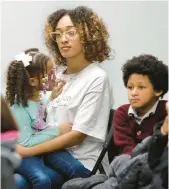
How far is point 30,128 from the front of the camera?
1.46 metres

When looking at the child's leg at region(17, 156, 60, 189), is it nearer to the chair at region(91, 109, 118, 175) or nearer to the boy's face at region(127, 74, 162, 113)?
the chair at region(91, 109, 118, 175)

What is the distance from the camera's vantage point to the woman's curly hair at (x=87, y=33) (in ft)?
4.82

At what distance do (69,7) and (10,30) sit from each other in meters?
0.23

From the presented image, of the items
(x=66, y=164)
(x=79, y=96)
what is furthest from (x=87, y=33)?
(x=66, y=164)

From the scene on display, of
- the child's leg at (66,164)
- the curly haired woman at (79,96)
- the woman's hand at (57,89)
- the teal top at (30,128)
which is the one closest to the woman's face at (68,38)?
the curly haired woman at (79,96)

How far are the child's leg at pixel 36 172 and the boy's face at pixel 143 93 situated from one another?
39cm

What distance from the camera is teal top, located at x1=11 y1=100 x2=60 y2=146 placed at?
145 cm

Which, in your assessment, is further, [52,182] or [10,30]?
[10,30]

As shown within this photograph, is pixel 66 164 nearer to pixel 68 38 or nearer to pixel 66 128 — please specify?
pixel 66 128

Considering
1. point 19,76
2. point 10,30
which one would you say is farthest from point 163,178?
point 10,30

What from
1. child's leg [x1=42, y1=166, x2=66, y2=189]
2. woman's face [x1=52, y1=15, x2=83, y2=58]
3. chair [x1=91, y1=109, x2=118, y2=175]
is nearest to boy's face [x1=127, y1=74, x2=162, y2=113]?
chair [x1=91, y1=109, x2=118, y2=175]

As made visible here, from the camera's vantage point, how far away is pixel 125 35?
57.4 inches

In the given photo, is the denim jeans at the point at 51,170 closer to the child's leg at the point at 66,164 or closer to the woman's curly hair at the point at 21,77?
the child's leg at the point at 66,164

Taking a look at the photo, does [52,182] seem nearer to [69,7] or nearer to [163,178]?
[163,178]
